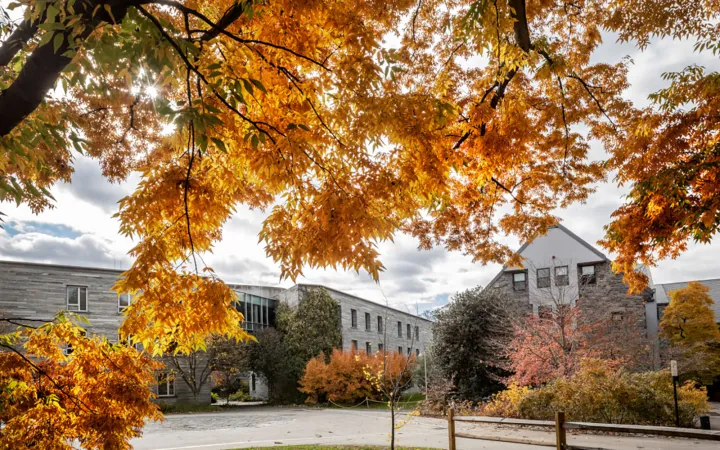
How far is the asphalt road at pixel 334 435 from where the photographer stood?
38.1ft

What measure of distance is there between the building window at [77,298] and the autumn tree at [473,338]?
17.9m

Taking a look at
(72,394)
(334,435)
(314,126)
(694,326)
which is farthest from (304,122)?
(694,326)

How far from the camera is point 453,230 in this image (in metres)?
10.8

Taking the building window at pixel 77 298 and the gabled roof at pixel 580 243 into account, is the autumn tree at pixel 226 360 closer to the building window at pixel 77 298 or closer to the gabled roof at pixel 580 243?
the building window at pixel 77 298

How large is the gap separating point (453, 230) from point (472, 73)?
3.23 m

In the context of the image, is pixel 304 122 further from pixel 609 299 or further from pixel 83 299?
pixel 83 299

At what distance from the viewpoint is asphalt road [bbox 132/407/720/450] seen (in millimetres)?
11617

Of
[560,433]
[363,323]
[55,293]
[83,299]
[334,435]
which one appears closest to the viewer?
[560,433]

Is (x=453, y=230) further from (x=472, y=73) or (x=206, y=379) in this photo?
(x=206, y=379)

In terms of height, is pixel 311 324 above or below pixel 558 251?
below

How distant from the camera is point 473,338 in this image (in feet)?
67.5

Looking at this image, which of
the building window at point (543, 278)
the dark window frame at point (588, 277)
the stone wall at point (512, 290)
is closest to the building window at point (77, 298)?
the stone wall at point (512, 290)

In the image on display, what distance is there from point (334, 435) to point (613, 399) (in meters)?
7.68

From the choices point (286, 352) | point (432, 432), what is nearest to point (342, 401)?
point (286, 352)
